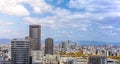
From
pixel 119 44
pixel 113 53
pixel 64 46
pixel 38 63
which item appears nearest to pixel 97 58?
pixel 38 63

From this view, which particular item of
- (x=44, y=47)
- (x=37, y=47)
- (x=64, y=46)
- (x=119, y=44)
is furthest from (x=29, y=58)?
(x=119, y=44)

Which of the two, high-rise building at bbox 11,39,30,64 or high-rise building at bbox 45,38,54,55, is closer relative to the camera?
high-rise building at bbox 11,39,30,64

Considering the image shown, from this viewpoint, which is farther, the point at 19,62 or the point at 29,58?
the point at 29,58

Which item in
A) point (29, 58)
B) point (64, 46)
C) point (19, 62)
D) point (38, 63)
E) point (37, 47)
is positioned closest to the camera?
point (19, 62)

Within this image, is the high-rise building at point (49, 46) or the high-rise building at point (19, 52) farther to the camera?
the high-rise building at point (49, 46)

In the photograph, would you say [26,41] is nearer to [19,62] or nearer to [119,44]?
[19,62]

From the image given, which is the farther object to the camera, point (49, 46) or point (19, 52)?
point (49, 46)

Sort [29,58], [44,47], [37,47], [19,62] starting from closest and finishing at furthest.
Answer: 1. [19,62]
2. [29,58]
3. [37,47]
4. [44,47]
